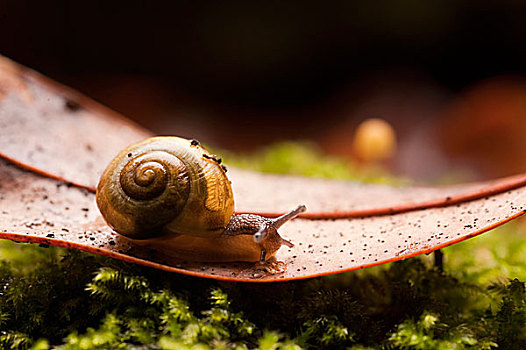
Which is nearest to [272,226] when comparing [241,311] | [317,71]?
[241,311]

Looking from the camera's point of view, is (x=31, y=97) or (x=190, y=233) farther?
(x=31, y=97)

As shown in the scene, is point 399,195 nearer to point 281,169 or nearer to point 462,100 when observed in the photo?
point 281,169

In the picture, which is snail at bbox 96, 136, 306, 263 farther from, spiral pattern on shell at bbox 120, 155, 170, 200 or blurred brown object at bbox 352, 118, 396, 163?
blurred brown object at bbox 352, 118, 396, 163

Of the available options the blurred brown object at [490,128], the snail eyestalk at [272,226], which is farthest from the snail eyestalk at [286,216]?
the blurred brown object at [490,128]

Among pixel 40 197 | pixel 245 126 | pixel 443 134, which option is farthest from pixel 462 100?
pixel 40 197

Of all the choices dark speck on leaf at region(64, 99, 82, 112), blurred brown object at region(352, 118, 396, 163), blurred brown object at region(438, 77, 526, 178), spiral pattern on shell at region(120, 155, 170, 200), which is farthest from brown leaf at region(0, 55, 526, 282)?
blurred brown object at region(438, 77, 526, 178)

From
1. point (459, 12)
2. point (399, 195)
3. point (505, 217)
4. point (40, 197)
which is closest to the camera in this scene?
point (505, 217)

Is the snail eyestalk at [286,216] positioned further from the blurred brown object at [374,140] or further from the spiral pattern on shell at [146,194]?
the blurred brown object at [374,140]
